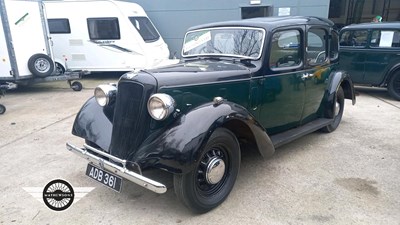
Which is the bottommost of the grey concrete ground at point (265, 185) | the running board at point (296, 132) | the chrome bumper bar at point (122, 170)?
the grey concrete ground at point (265, 185)

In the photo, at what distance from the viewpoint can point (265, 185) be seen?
3408 millimetres

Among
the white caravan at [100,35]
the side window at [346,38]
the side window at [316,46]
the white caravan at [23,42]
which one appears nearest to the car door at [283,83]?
the side window at [316,46]

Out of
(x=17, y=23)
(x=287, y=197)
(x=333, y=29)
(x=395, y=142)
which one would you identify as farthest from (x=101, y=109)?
(x=17, y=23)

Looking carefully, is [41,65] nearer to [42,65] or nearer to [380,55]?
[42,65]

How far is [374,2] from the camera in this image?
16438 millimetres

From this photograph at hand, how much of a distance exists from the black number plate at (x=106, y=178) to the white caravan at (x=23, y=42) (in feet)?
21.0

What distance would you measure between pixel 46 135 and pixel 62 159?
1213 millimetres

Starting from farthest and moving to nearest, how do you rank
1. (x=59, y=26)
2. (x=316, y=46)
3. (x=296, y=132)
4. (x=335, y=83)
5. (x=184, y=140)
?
(x=59, y=26), (x=335, y=83), (x=316, y=46), (x=296, y=132), (x=184, y=140)

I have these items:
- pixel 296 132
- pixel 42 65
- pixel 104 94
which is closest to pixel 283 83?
pixel 296 132

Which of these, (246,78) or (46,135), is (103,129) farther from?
(46,135)

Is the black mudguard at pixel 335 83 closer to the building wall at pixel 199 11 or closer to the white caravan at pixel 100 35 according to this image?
the white caravan at pixel 100 35

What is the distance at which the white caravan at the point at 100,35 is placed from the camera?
10070 millimetres

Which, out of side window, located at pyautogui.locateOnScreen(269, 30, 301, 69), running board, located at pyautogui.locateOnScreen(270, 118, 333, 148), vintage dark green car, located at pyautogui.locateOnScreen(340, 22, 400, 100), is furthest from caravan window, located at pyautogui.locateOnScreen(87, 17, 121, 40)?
running board, located at pyautogui.locateOnScreen(270, 118, 333, 148)

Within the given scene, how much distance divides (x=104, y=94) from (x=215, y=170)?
1.39 m
